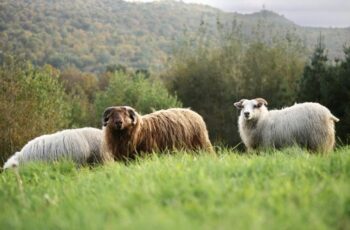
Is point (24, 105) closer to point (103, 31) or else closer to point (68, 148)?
point (68, 148)

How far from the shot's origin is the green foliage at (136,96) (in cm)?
4100

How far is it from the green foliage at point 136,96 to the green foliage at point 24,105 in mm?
8174

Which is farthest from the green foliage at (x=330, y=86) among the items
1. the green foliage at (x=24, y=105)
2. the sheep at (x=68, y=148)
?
A: the sheep at (x=68, y=148)

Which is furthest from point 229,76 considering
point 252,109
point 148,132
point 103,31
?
point 103,31

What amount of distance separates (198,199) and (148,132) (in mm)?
6303

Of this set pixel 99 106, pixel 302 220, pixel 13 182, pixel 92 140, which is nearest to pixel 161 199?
pixel 302 220

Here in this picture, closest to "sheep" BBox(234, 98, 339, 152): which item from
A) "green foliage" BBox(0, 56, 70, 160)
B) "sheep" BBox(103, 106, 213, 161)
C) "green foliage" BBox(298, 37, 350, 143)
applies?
"sheep" BBox(103, 106, 213, 161)

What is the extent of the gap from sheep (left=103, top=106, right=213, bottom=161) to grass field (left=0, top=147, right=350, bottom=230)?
368 cm

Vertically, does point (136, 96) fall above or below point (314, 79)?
below

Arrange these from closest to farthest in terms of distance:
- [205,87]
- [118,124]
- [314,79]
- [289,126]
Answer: [118,124] → [289,126] → [314,79] → [205,87]

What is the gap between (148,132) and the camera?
10852 millimetres

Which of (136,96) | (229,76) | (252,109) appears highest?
(252,109)

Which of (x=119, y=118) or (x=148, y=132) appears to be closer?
(x=119, y=118)

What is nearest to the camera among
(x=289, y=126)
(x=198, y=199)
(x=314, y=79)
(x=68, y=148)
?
(x=198, y=199)
